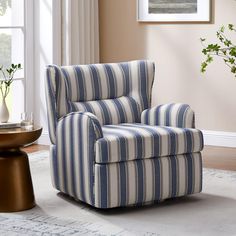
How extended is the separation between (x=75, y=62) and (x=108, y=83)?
191 cm

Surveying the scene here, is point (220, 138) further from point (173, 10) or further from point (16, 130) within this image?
point (16, 130)

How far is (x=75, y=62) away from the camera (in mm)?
6832

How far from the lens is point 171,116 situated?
4750mm

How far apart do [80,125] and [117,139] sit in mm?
278

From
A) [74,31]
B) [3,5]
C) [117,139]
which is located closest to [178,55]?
[74,31]

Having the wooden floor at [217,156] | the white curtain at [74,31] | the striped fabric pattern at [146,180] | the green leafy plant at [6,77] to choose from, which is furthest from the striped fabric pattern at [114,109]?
the white curtain at [74,31]

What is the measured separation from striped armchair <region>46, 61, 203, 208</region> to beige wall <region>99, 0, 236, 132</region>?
1732mm

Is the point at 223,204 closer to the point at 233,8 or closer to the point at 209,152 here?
the point at 209,152

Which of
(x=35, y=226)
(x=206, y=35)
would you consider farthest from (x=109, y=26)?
(x=35, y=226)

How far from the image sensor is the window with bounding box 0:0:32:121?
6.42 metres

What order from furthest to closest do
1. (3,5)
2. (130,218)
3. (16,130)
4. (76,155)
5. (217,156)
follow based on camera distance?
(3,5) < (217,156) < (76,155) < (16,130) < (130,218)

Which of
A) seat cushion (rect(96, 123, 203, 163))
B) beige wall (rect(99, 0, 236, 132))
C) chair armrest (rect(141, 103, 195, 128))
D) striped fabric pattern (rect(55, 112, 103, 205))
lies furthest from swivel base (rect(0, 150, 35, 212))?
beige wall (rect(99, 0, 236, 132))

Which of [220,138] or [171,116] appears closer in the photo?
[171,116]

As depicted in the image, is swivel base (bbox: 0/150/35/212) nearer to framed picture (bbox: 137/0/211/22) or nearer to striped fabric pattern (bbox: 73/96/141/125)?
striped fabric pattern (bbox: 73/96/141/125)
